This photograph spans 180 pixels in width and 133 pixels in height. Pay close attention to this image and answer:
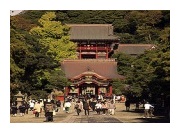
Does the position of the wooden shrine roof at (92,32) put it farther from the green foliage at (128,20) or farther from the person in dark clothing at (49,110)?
the person in dark clothing at (49,110)

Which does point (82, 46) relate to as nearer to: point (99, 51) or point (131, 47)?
point (99, 51)

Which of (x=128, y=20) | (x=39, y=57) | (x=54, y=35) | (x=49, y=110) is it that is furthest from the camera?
(x=128, y=20)

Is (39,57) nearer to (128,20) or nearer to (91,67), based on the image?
(91,67)

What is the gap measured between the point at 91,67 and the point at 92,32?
766 centimetres

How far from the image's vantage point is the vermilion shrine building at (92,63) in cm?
3778

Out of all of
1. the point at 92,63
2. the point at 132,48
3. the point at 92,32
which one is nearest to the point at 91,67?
the point at 92,63

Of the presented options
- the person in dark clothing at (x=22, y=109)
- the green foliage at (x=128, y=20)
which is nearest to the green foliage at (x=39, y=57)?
the person in dark clothing at (x=22, y=109)

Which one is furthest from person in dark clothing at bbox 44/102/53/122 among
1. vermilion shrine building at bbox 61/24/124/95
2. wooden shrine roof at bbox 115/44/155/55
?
wooden shrine roof at bbox 115/44/155/55

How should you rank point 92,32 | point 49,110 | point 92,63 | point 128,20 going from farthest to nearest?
point 128,20 → point 92,32 → point 92,63 → point 49,110

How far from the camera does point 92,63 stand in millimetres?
41656

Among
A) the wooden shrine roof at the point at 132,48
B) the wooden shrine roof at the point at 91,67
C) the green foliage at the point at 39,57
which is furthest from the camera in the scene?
the wooden shrine roof at the point at 132,48

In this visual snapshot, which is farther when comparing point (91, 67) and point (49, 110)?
point (91, 67)

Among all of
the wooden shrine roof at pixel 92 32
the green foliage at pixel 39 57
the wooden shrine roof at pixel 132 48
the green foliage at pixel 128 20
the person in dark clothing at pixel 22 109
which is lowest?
the person in dark clothing at pixel 22 109
